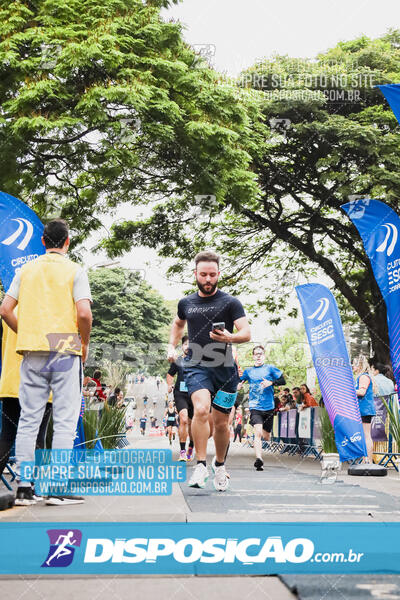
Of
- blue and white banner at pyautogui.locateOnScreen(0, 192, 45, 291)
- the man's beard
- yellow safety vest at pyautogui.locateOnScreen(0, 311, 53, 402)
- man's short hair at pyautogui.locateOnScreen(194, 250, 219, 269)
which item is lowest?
yellow safety vest at pyautogui.locateOnScreen(0, 311, 53, 402)

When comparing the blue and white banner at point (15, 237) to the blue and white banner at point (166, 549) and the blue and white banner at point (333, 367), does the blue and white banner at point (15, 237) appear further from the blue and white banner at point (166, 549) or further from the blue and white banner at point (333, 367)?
the blue and white banner at point (166, 549)

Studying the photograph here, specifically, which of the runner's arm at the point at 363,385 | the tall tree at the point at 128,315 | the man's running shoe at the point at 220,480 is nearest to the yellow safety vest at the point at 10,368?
the man's running shoe at the point at 220,480

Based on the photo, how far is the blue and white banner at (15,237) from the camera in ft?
22.5

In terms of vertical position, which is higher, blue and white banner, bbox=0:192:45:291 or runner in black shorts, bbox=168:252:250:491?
blue and white banner, bbox=0:192:45:291

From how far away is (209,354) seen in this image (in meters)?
5.73

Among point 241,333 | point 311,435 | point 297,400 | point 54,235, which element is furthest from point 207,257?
point 297,400

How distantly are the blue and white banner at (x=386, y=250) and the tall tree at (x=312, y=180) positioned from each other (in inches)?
265

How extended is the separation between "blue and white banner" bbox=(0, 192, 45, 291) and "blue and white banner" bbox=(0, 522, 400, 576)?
4.89m

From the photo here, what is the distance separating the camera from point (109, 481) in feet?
18.6

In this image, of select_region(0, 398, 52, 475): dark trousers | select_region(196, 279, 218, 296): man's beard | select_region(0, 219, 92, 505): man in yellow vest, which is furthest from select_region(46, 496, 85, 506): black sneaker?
select_region(196, 279, 218, 296): man's beard

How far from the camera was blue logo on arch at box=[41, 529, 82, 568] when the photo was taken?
6.80ft

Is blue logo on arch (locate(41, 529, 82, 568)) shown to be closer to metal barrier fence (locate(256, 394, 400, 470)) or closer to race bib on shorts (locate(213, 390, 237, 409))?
race bib on shorts (locate(213, 390, 237, 409))

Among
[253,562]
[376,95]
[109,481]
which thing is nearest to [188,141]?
[376,95]

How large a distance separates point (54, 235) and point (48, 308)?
551mm
